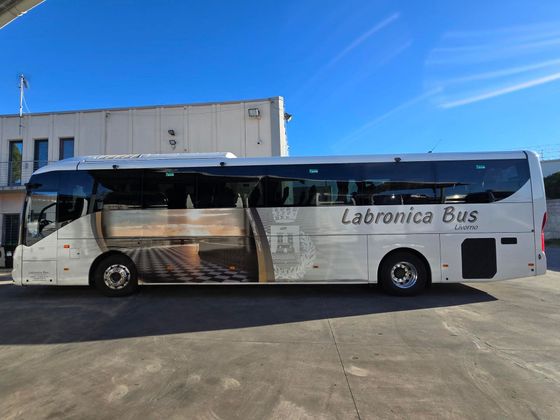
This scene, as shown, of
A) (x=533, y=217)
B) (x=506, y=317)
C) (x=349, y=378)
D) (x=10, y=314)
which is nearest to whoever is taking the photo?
(x=349, y=378)

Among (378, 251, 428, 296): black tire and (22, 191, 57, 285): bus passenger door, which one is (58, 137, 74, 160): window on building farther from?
(378, 251, 428, 296): black tire

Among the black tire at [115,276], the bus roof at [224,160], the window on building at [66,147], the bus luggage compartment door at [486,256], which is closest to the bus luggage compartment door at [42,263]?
the black tire at [115,276]

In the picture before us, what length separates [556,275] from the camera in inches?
462

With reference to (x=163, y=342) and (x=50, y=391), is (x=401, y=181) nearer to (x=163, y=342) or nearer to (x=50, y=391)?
(x=163, y=342)

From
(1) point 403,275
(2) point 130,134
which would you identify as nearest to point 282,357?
(1) point 403,275

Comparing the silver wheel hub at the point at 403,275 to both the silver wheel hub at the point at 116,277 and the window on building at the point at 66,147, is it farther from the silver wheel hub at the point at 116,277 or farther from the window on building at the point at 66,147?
the window on building at the point at 66,147

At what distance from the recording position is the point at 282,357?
186 inches

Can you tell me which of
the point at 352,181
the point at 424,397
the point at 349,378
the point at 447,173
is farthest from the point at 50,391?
the point at 447,173

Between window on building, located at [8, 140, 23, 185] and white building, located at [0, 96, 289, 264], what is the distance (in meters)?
0.04

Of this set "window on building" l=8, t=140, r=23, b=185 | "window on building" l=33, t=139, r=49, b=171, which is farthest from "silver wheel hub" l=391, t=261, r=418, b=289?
"window on building" l=8, t=140, r=23, b=185

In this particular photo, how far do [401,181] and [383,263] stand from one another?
75.5 inches

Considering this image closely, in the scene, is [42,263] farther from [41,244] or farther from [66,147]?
[66,147]

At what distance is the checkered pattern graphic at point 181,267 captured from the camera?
8.34m

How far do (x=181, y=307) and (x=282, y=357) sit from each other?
3450 mm
